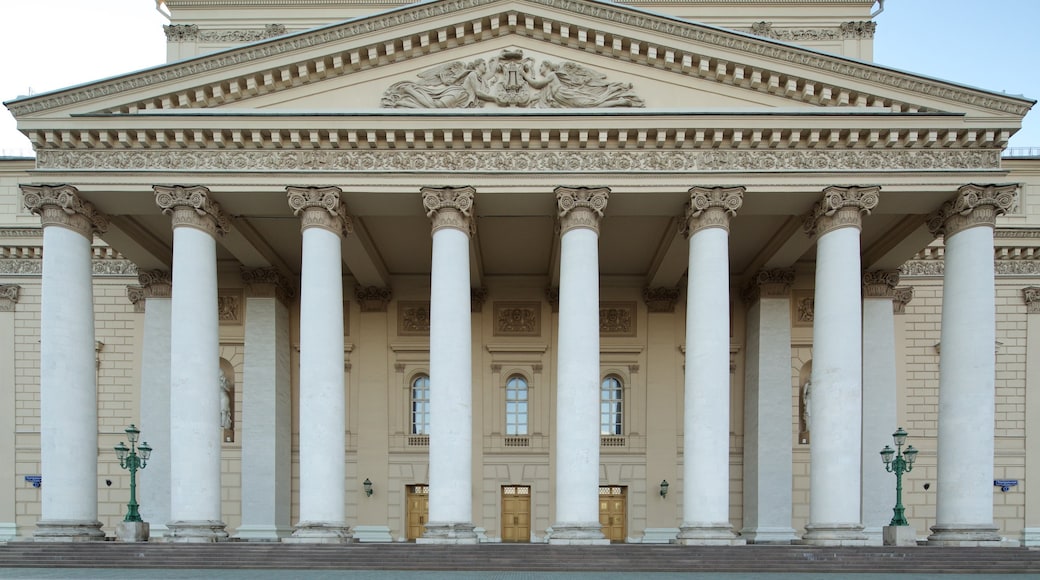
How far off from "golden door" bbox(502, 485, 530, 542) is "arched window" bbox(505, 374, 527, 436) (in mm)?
1966

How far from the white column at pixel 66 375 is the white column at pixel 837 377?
18145 mm

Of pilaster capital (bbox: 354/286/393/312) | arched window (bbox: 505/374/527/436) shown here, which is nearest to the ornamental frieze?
pilaster capital (bbox: 354/286/393/312)

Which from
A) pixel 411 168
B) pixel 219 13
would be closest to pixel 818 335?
pixel 411 168

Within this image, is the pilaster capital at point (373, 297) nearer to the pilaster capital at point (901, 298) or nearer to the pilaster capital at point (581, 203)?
the pilaster capital at point (581, 203)

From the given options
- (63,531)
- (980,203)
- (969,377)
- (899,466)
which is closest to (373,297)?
(63,531)

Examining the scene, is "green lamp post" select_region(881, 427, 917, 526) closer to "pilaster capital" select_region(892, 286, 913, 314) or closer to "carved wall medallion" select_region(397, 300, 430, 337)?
"pilaster capital" select_region(892, 286, 913, 314)

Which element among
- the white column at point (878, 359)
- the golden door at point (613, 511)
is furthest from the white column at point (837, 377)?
the golden door at point (613, 511)

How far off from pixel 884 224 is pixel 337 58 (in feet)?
53.2

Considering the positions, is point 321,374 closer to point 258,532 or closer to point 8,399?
point 258,532

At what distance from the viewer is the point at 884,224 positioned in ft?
93.7

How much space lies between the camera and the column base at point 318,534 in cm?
2333

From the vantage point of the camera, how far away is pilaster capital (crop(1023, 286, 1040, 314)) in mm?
33781

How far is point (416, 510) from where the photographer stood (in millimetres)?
33750

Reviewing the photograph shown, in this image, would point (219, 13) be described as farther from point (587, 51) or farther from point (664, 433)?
point (664, 433)
